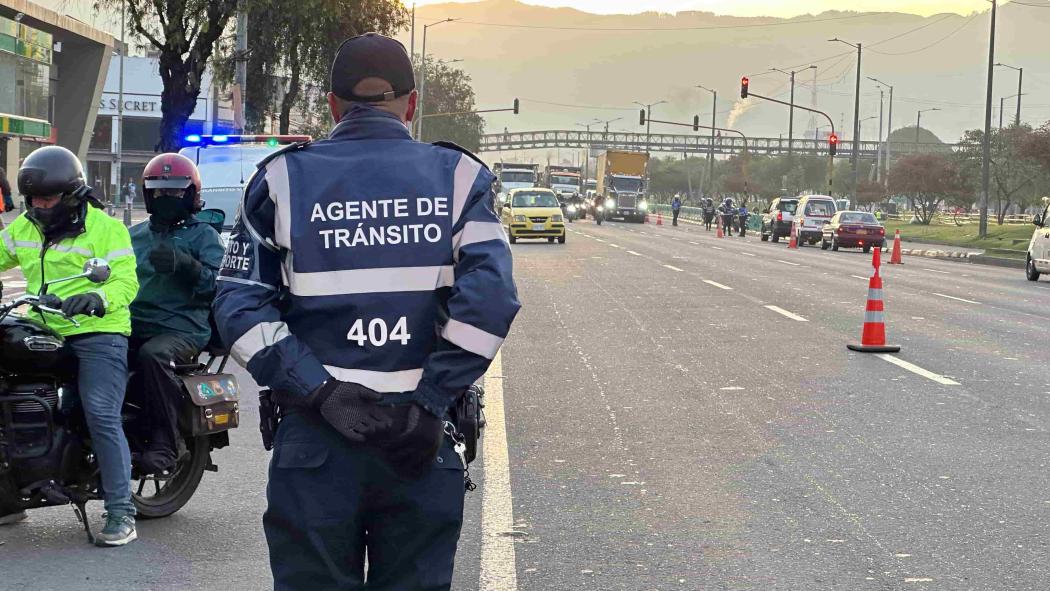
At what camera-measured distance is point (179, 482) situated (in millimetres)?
6930

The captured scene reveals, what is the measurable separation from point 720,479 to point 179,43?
68.4 feet

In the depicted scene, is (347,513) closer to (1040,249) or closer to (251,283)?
(251,283)

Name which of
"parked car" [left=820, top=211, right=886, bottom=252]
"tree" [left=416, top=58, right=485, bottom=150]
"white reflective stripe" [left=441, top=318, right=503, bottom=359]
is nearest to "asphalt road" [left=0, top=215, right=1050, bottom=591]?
"white reflective stripe" [left=441, top=318, right=503, bottom=359]

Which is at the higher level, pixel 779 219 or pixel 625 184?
pixel 625 184

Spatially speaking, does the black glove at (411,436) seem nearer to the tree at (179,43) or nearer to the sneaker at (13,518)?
the sneaker at (13,518)

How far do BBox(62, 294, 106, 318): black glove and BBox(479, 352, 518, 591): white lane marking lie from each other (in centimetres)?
192

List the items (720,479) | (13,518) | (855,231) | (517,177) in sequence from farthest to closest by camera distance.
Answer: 1. (517,177)
2. (855,231)
3. (720,479)
4. (13,518)

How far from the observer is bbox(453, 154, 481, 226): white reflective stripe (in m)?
3.60

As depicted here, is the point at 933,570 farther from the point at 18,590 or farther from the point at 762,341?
the point at 762,341

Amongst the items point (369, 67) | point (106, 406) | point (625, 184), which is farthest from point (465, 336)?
point (625, 184)

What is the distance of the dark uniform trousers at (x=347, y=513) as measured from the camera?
3.49m

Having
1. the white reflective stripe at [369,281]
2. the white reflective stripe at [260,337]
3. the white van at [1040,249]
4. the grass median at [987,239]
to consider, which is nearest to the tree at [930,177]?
the grass median at [987,239]

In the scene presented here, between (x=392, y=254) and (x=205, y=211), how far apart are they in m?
3.65

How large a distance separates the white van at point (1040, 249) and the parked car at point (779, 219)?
23818mm
